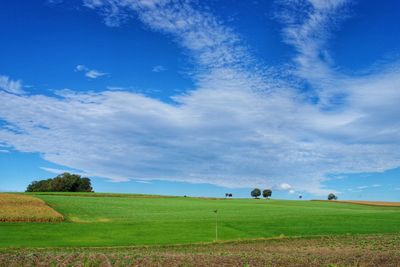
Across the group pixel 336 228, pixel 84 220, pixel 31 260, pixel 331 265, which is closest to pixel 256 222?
pixel 336 228

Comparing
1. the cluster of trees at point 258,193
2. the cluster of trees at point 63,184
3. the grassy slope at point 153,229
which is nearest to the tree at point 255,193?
the cluster of trees at point 258,193

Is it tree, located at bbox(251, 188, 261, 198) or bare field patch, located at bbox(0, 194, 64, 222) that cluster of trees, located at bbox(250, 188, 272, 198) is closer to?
tree, located at bbox(251, 188, 261, 198)

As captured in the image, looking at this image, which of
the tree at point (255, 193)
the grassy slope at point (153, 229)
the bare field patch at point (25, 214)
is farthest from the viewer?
the tree at point (255, 193)

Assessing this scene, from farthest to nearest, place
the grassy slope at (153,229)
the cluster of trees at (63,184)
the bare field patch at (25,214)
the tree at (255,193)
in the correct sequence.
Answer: the tree at (255,193), the cluster of trees at (63,184), the bare field patch at (25,214), the grassy slope at (153,229)

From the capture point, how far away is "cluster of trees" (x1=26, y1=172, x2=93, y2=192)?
124875 mm

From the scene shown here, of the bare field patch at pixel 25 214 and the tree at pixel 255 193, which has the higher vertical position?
the tree at pixel 255 193

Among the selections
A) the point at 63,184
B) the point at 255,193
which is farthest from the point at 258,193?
the point at 63,184

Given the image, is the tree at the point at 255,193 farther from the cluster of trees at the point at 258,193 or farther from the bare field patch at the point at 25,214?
the bare field patch at the point at 25,214

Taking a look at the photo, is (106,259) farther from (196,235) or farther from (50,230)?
(50,230)

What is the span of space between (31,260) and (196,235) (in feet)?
62.8

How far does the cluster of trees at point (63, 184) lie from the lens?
410 feet

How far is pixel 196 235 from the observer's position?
118ft

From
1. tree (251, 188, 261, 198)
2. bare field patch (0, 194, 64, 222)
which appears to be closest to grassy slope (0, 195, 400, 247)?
bare field patch (0, 194, 64, 222)

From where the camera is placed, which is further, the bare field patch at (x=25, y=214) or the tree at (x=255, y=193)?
the tree at (x=255, y=193)
